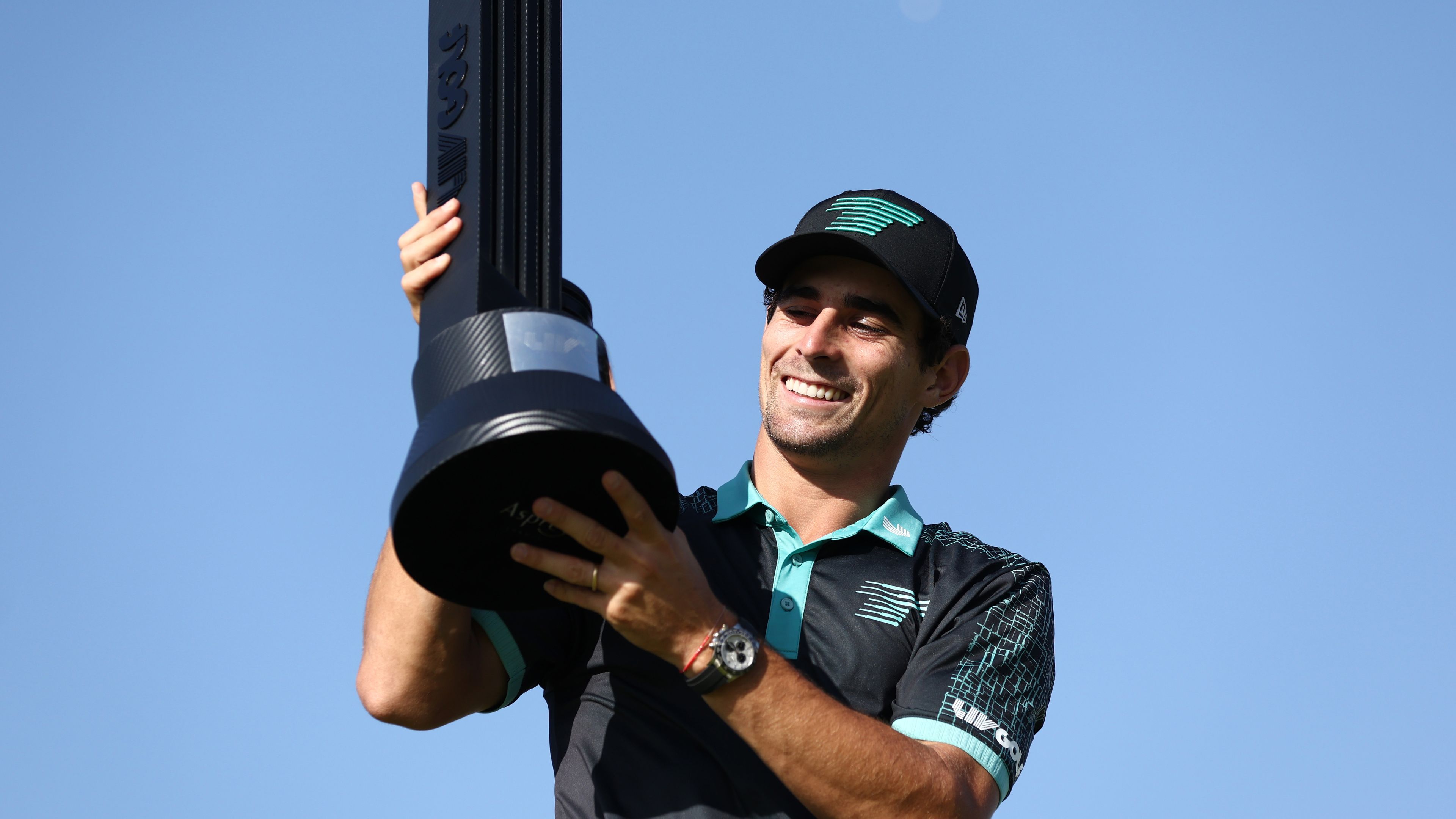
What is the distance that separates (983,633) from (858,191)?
1.64 meters

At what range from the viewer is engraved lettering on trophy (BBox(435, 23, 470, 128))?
3125 mm

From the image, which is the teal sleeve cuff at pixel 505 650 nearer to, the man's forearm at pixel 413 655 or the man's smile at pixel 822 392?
the man's forearm at pixel 413 655

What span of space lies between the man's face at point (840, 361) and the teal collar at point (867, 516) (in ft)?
0.64

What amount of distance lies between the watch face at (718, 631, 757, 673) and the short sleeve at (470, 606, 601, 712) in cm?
79

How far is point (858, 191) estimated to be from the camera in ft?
15.0

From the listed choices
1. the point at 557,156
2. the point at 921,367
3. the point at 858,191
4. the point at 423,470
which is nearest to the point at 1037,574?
the point at 921,367

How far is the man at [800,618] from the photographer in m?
2.83

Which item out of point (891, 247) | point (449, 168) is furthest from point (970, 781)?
point (449, 168)

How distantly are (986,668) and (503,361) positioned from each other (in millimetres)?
1772

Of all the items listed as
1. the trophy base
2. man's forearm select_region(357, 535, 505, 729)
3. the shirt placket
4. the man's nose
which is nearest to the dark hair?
the man's nose

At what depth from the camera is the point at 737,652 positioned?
2.79 metres

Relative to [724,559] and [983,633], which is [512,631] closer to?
[724,559]

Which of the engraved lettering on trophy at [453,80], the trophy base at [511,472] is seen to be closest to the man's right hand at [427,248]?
the engraved lettering on trophy at [453,80]

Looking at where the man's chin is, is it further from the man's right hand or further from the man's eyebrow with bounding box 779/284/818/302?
the man's right hand
